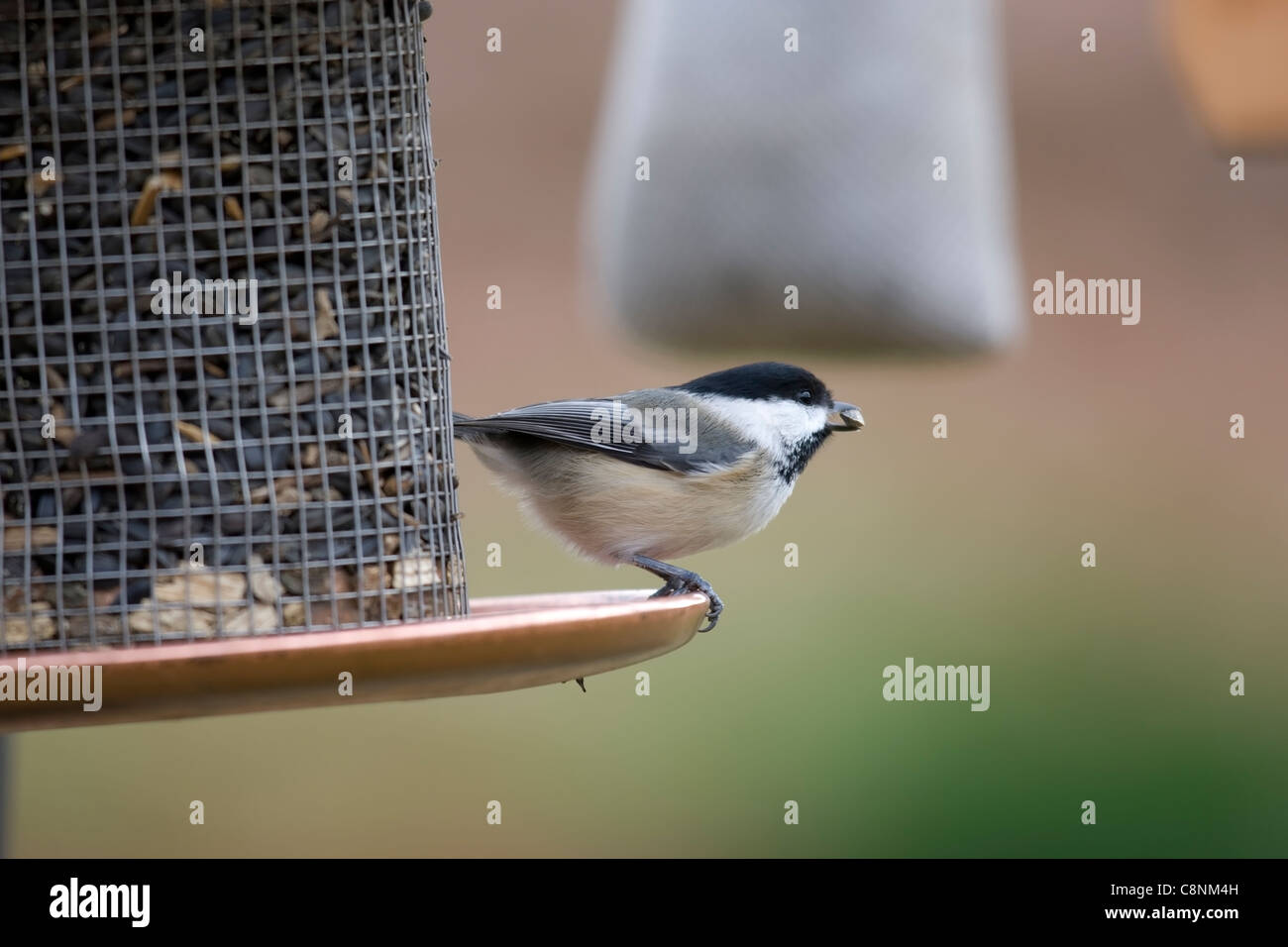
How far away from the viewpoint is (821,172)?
4.02 meters

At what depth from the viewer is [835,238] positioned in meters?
3.99

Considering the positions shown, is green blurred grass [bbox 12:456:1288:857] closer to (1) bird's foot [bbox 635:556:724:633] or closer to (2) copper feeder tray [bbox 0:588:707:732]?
(1) bird's foot [bbox 635:556:724:633]

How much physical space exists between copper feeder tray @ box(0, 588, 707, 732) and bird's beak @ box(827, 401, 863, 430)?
4.92 ft

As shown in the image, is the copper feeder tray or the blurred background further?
the blurred background

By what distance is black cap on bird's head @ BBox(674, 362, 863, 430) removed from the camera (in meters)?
3.38

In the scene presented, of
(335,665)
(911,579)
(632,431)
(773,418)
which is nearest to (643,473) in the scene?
(632,431)

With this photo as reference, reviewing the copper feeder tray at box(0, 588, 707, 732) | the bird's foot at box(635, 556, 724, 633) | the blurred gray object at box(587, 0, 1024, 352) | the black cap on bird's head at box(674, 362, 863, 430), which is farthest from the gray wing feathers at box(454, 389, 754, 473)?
the copper feeder tray at box(0, 588, 707, 732)

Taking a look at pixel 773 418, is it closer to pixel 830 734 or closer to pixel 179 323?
pixel 179 323

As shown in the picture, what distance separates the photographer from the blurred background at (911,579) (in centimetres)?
482

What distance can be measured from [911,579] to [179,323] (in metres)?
4.19

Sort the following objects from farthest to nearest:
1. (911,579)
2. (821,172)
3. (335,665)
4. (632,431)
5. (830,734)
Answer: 1. (911,579)
2. (830,734)
3. (821,172)
4. (632,431)
5. (335,665)
